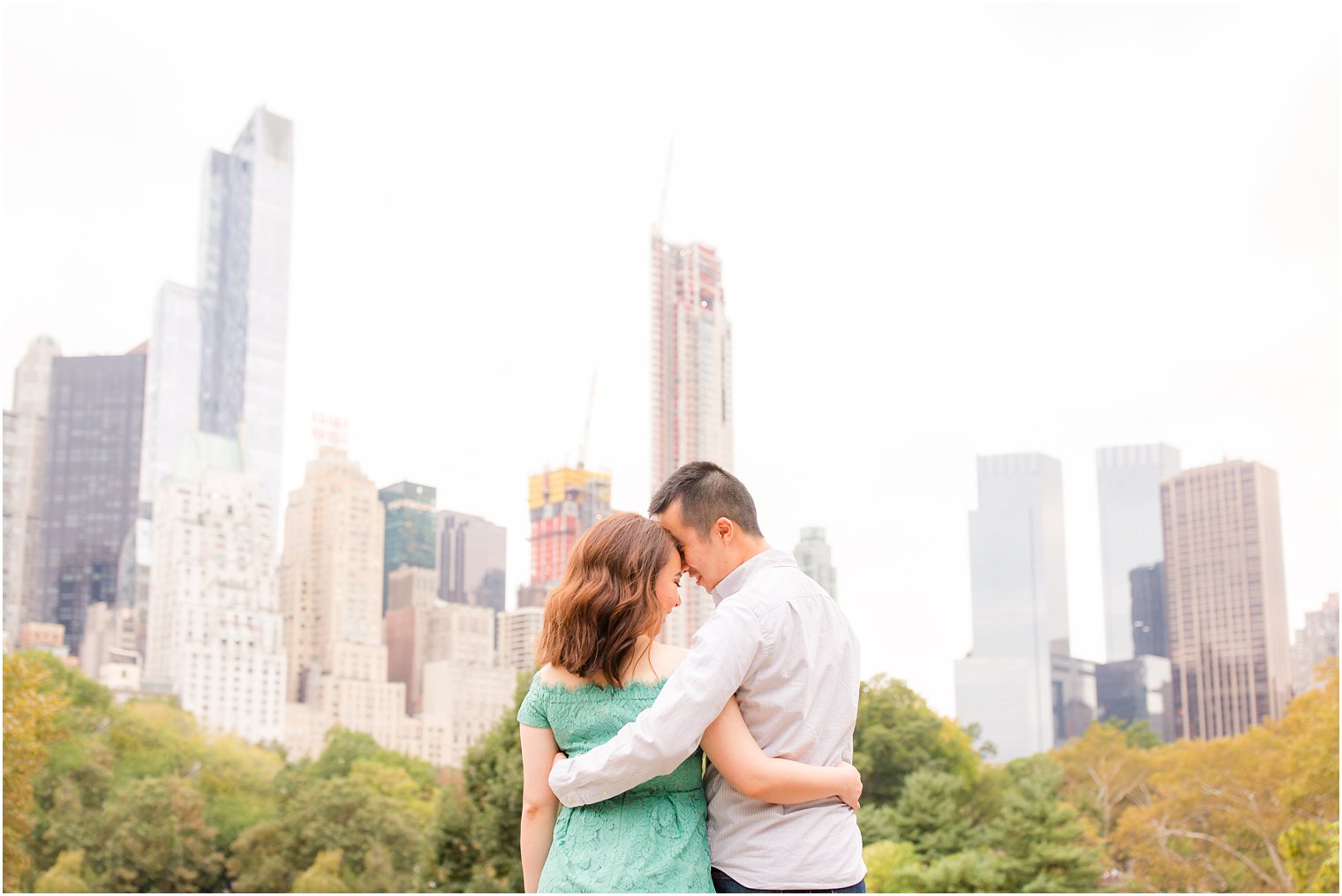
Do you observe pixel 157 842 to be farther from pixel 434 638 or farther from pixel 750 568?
pixel 750 568

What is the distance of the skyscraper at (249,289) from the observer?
2009cm

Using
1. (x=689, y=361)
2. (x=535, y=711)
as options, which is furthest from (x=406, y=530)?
(x=535, y=711)

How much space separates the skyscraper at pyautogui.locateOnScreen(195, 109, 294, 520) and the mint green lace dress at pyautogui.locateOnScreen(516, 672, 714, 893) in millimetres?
19504

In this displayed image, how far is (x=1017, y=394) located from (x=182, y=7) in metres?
15.0

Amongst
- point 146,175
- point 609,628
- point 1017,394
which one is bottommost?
point 609,628

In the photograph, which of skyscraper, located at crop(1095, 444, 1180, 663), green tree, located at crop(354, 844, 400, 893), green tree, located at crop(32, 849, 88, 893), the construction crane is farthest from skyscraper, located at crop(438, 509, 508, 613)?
skyscraper, located at crop(1095, 444, 1180, 663)

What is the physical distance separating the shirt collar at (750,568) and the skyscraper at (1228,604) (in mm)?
18467

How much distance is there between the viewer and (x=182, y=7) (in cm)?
1952

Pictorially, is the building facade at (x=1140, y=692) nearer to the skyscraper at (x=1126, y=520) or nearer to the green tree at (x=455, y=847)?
the skyscraper at (x=1126, y=520)

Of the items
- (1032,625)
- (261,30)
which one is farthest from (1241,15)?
(261,30)

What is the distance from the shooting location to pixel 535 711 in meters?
1.68

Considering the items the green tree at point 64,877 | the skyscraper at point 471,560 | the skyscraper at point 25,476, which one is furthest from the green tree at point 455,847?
the skyscraper at point 25,476

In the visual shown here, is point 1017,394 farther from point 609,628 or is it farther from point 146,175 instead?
point 609,628

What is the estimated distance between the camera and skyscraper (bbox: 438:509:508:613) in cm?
1998
